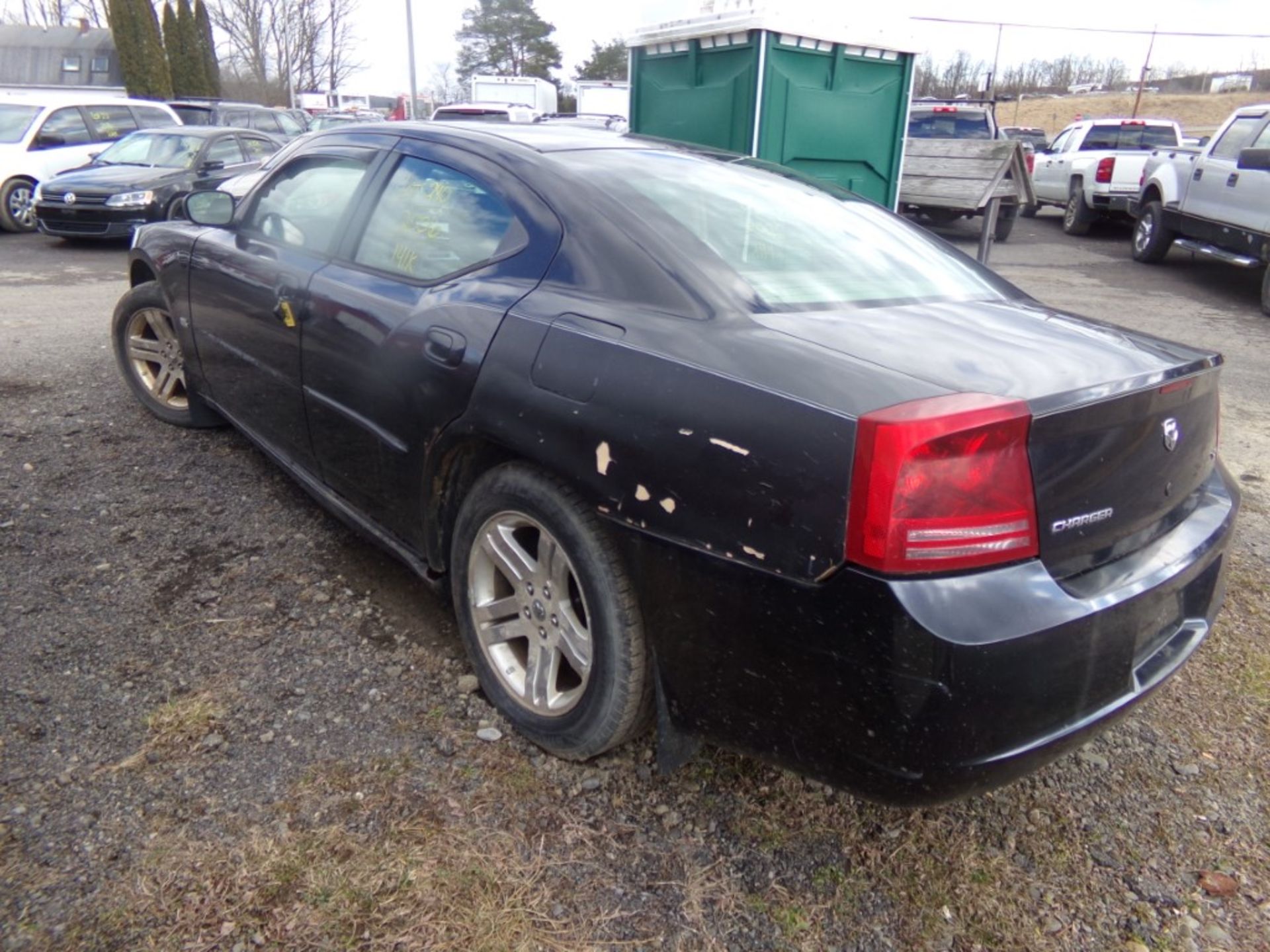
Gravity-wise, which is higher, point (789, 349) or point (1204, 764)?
point (789, 349)

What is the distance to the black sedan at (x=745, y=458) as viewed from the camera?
5.65 ft

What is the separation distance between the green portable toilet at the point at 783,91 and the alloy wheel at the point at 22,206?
9.27m

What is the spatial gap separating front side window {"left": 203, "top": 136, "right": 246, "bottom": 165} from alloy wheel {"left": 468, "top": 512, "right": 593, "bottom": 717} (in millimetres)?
11129

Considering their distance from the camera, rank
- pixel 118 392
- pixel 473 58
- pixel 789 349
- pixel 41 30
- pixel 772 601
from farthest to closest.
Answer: pixel 473 58, pixel 41 30, pixel 118 392, pixel 789 349, pixel 772 601

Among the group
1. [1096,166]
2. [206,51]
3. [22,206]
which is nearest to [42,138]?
[22,206]

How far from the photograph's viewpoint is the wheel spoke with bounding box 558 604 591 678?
2289 mm

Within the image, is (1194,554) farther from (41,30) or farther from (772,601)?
(41,30)

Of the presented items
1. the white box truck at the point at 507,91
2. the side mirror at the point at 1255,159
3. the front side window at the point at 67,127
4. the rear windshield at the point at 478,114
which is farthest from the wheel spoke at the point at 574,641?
the white box truck at the point at 507,91

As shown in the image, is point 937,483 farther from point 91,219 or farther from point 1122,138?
point 1122,138

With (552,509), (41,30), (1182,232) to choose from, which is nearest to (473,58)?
(41,30)

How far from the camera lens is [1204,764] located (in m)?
2.54

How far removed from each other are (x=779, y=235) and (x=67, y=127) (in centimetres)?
1387

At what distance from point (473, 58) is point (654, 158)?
56657mm

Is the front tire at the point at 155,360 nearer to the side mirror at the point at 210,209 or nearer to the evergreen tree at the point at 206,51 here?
the side mirror at the point at 210,209
